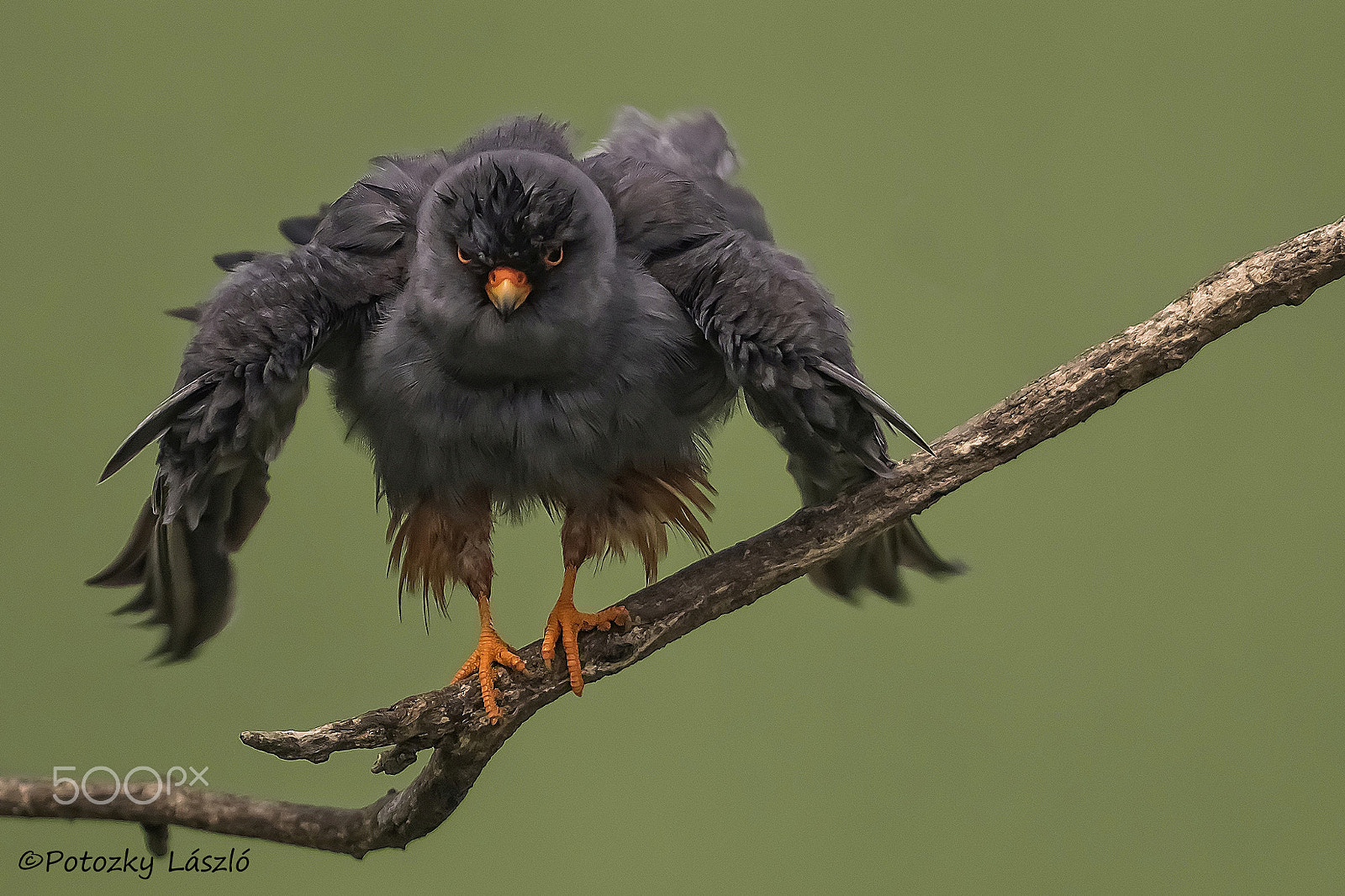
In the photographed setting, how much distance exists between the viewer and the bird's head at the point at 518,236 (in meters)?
2.18

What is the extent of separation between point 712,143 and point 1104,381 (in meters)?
1.20

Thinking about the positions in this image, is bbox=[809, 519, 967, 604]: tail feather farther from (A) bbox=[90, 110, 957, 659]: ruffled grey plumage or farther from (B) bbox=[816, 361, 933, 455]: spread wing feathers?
(B) bbox=[816, 361, 933, 455]: spread wing feathers

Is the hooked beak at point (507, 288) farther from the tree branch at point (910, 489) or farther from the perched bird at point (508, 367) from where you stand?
the tree branch at point (910, 489)

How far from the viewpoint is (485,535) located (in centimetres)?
264

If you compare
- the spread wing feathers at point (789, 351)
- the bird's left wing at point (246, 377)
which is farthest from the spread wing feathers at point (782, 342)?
the bird's left wing at point (246, 377)

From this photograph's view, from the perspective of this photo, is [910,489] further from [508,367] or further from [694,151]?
[694,151]

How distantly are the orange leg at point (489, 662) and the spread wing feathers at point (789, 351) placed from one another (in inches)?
30.0

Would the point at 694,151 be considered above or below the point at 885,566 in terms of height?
above

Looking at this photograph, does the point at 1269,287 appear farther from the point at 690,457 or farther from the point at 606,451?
the point at 606,451

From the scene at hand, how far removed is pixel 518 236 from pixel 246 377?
1.97 ft

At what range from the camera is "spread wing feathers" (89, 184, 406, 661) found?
2227 mm

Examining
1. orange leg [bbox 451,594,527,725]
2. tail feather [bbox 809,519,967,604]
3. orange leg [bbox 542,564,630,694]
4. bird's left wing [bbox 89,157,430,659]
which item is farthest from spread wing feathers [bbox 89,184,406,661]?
tail feather [bbox 809,519,967,604]

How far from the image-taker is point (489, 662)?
2494 mm

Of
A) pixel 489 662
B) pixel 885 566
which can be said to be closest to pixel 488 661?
pixel 489 662
